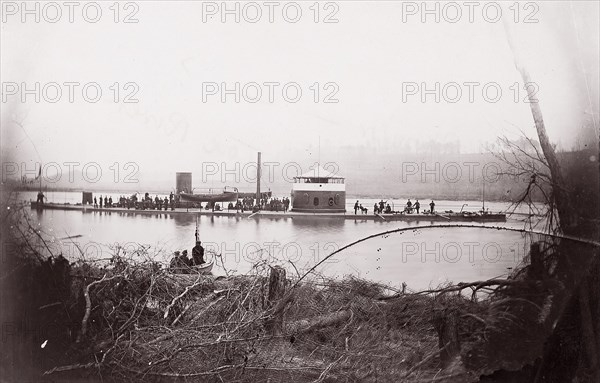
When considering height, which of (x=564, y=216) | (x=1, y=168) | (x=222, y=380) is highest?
(x=1, y=168)

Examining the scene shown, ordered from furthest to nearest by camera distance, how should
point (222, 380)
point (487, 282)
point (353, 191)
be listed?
point (353, 191), point (487, 282), point (222, 380)

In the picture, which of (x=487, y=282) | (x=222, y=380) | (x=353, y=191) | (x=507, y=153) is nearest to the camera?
(x=222, y=380)

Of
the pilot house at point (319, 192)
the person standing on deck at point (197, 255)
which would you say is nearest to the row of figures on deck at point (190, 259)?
the person standing on deck at point (197, 255)

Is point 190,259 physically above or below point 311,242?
below

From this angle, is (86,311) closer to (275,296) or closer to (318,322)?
(275,296)

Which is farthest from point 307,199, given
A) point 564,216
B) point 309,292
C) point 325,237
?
point 564,216

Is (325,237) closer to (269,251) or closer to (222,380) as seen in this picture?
(269,251)

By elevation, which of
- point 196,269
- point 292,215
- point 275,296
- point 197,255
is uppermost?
point 292,215

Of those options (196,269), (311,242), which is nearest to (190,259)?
(196,269)
